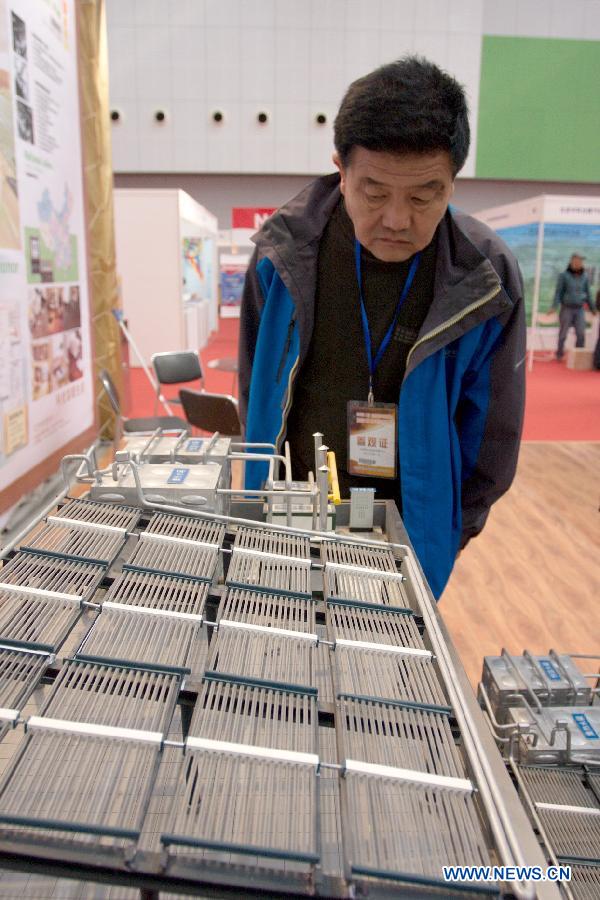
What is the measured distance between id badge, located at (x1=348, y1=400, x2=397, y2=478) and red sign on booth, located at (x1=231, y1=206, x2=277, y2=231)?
1167cm

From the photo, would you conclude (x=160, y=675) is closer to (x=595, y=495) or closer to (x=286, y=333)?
(x=286, y=333)

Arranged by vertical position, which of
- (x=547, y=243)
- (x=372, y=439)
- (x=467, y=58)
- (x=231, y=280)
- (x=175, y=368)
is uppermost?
(x=467, y=58)

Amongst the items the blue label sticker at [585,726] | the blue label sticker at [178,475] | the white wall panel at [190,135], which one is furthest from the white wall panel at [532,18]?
the blue label sticker at [178,475]

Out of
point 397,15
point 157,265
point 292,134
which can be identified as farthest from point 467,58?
point 157,265

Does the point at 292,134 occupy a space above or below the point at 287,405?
above

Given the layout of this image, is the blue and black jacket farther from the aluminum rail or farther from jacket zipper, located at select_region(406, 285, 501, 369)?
the aluminum rail

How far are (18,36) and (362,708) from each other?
354 cm

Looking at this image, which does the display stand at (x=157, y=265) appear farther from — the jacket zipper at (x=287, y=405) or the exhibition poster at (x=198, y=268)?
the jacket zipper at (x=287, y=405)

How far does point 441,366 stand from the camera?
1533 millimetres

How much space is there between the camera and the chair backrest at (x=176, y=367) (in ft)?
15.1

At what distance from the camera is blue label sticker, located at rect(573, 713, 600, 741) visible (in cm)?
160

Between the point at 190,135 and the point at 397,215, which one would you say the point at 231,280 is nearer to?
the point at 190,135

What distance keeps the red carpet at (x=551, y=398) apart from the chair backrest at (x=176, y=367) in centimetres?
186

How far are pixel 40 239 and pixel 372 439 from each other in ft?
8.54
